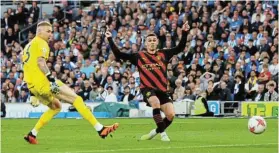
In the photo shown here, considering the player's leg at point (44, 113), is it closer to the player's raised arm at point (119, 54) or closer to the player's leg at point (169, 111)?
the player's raised arm at point (119, 54)

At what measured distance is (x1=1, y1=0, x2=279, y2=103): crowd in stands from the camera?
103 feet

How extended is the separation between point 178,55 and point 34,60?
18.1 meters

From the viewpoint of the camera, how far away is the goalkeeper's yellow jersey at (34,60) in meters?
16.1

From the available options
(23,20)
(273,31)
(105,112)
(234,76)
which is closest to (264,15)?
(273,31)

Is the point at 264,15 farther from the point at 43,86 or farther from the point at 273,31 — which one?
the point at 43,86

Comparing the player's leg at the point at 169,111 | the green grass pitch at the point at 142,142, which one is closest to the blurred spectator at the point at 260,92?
the green grass pitch at the point at 142,142

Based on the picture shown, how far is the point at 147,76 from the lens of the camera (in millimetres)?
17281

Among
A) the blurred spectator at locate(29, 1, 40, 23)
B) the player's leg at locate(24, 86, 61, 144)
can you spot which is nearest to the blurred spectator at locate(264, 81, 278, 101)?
the player's leg at locate(24, 86, 61, 144)

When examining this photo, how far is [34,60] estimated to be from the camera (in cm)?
1612

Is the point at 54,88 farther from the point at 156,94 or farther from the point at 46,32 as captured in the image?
the point at 156,94

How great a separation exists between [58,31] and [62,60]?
10.1 feet

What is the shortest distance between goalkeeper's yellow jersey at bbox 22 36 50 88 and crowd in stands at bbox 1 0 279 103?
14.7 meters

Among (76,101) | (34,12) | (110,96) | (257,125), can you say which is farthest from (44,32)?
(34,12)

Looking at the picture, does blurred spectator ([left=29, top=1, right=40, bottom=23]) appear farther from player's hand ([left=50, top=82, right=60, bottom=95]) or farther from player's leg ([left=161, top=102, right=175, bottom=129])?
player's hand ([left=50, top=82, right=60, bottom=95])
